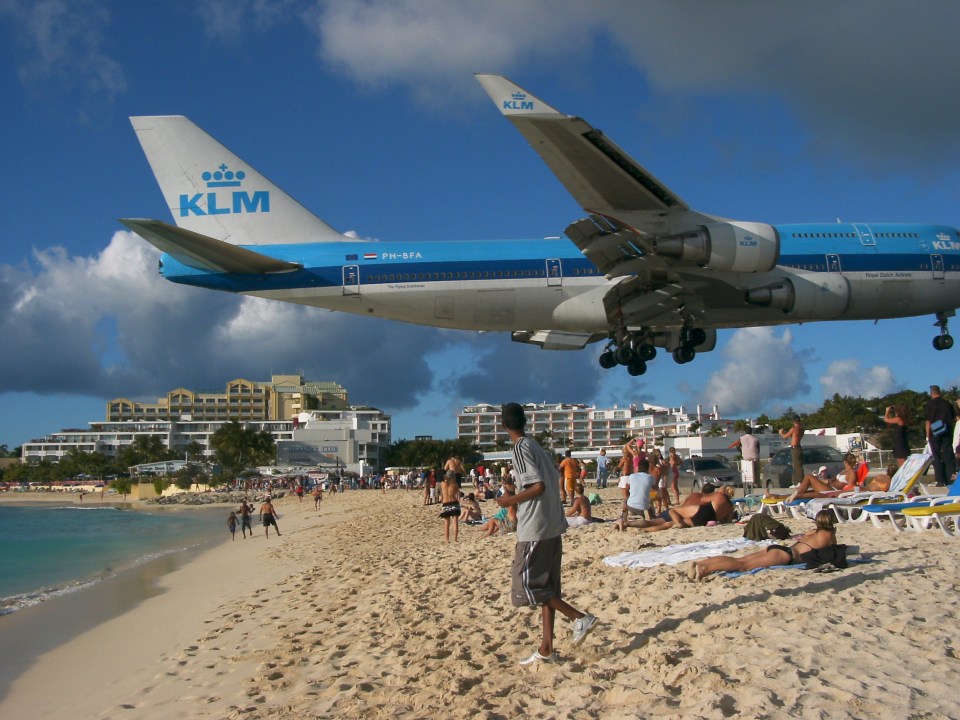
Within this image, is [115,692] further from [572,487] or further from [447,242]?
[447,242]

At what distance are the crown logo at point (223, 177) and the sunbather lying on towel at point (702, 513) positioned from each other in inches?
583

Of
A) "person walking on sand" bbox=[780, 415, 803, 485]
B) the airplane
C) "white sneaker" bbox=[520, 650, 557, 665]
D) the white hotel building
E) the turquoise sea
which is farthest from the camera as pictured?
the white hotel building

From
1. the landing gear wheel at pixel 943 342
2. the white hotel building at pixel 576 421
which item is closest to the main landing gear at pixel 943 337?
the landing gear wheel at pixel 943 342

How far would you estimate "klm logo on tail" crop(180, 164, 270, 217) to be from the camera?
2155 centimetres

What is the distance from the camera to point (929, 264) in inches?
818

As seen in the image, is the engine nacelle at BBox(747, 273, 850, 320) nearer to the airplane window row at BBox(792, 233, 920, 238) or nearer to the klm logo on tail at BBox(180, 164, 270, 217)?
the airplane window row at BBox(792, 233, 920, 238)

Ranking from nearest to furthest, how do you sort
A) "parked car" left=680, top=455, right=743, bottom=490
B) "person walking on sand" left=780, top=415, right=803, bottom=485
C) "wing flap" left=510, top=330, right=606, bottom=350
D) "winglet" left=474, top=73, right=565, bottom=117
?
1. "winglet" left=474, top=73, right=565, bottom=117
2. "person walking on sand" left=780, top=415, right=803, bottom=485
3. "wing flap" left=510, top=330, right=606, bottom=350
4. "parked car" left=680, top=455, right=743, bottom=490

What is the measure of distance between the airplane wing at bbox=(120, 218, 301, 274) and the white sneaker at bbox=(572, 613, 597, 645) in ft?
41.5

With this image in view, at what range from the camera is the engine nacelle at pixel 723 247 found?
16.4 m

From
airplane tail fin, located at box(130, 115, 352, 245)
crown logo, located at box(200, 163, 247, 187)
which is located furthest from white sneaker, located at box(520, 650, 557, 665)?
crown logo, located at box(200, 163, 247, 187)

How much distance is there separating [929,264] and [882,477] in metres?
9.75

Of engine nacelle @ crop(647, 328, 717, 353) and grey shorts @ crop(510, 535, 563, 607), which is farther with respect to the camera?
engine nacelle @ crop(647, 328, 717, 353)

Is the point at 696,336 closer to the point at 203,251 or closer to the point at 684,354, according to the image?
the point at 684,354

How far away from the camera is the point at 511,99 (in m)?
14.2
